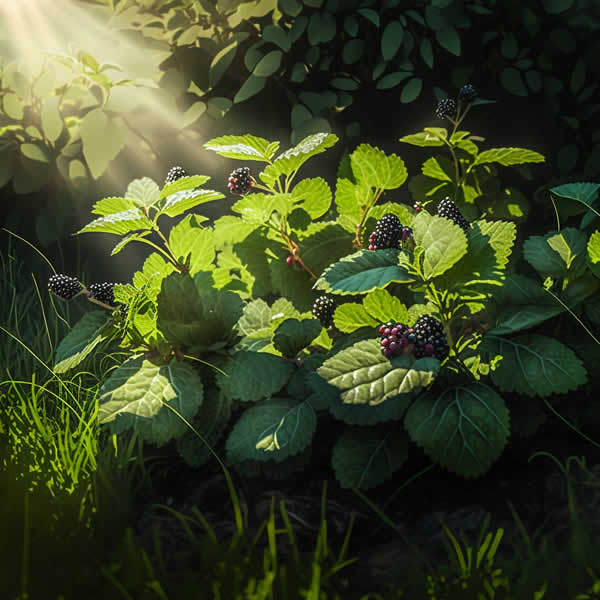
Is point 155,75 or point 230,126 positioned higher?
point 155,75

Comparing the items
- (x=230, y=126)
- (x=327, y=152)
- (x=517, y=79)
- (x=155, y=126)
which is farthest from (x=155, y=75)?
(x=517, y=79)

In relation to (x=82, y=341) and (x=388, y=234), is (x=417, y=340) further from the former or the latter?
(x=82, y=341)

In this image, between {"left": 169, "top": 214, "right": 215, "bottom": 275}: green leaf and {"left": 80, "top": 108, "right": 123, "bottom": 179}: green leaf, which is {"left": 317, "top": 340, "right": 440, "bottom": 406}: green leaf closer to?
{"left": 169, "top": 214, "right": 215, "bottom": 275}: green leaf

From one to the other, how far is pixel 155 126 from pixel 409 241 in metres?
1.52

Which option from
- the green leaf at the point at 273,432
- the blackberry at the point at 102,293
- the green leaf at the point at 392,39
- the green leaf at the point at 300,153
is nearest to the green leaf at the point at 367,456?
the green leaf at the point at 273,432

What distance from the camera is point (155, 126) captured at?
2727 millimetres

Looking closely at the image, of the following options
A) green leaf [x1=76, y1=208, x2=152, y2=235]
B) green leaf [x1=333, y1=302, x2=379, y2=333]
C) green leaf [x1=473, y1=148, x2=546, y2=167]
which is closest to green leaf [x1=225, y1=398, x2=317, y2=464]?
green leaf [x1=333, y1=302, x2=379, y2=333]

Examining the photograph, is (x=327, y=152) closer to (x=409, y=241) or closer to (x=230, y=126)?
(x=230, y=126)

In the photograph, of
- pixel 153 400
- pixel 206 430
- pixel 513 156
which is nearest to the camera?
pixel 153 400

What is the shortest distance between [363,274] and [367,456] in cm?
43

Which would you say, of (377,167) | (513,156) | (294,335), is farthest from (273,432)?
(513,156)

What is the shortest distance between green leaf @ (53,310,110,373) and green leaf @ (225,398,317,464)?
0.48 metres

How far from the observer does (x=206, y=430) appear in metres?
1.62

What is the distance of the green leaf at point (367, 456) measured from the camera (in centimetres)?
140
